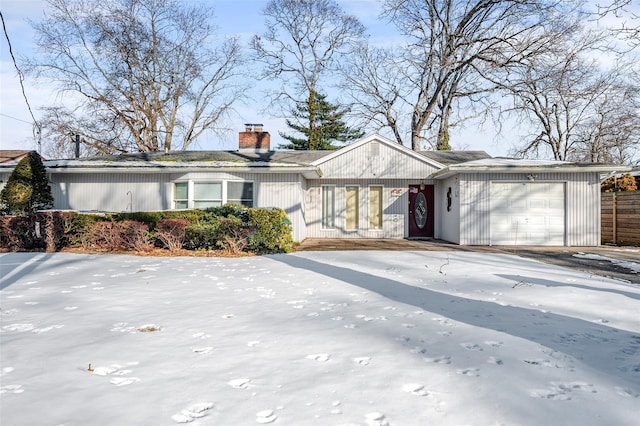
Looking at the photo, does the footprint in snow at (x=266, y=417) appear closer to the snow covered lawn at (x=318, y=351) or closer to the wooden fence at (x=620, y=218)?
the snow covered lawn at (x=318, y=351)

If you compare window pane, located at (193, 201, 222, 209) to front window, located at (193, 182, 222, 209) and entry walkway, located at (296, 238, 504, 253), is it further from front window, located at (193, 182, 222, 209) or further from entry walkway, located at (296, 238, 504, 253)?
entry walkway, located at (296, 238, 504, 253)

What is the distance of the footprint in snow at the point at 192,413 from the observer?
7.64ft

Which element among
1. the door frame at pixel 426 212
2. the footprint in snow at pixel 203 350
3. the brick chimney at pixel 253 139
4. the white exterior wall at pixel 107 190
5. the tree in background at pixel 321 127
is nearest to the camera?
the footprint in snow at pixel 203 350

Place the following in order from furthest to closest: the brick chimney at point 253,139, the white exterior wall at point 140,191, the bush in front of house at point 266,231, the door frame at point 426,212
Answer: the brick chimney at point 253,139 → the door frame at point 426,212 → the white exterior wall at point 140,191 → the bush in front of house at point 266,231

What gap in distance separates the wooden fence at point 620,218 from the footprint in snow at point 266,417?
48.0 ft

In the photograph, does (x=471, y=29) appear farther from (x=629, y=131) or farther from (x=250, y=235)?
(x=250, y=235)

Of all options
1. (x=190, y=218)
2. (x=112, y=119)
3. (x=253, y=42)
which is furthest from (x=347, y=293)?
(x=253, y=42)

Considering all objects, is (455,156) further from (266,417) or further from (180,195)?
(266,417)

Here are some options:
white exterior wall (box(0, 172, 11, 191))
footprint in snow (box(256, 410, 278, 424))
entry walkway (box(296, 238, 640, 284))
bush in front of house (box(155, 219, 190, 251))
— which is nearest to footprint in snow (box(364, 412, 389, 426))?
footprint in snow (box(256, 410, 278, 424))

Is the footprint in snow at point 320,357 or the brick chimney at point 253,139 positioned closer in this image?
the footprint in snow at point 320,357

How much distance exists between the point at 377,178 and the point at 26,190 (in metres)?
12.1

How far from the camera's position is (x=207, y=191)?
13.8 meters

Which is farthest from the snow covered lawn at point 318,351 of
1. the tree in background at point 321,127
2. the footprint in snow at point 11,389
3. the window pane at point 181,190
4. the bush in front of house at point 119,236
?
the tree in background at point 321,127

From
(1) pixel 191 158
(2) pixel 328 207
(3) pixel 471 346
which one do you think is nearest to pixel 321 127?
(2) pixel 328 207
